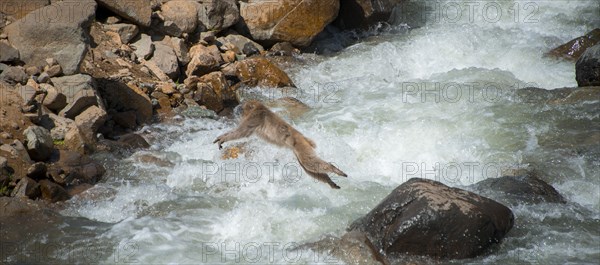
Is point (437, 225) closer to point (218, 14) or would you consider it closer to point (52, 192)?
point (52, 192)

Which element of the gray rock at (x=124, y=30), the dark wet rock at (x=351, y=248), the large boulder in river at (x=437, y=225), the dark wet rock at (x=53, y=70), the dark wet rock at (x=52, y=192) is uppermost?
the gray rock at (x=124, y=30)

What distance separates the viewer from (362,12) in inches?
550

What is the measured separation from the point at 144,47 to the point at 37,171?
3720 mm

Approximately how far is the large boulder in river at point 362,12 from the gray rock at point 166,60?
13.2 feet

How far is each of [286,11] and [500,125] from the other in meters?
4.45

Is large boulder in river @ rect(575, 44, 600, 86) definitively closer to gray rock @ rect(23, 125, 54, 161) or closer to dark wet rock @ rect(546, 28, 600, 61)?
dark wet rock @ rect(546, 28, 600, 61)

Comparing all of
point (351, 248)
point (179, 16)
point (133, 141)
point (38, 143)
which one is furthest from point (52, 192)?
point (179, 16)

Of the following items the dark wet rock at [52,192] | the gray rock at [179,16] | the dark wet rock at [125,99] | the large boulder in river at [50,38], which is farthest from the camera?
the gray rock at [179,16]

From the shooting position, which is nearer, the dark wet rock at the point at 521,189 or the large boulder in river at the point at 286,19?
the dark wet rock at the point at 521,189

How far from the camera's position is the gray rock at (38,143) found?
8.41 meters

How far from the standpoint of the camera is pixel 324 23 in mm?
12945

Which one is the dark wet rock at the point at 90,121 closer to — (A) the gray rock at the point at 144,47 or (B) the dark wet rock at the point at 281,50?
(A) the gray rock at the point at 144,47

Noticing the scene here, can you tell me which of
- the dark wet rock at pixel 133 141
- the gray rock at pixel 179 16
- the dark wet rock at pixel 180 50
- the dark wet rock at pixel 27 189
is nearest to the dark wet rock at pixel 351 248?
the dark wet rock at pixel 27 189

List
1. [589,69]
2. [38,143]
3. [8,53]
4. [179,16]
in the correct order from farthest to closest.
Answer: [179,16]
[589,69]
[8,53]
[38,143]
